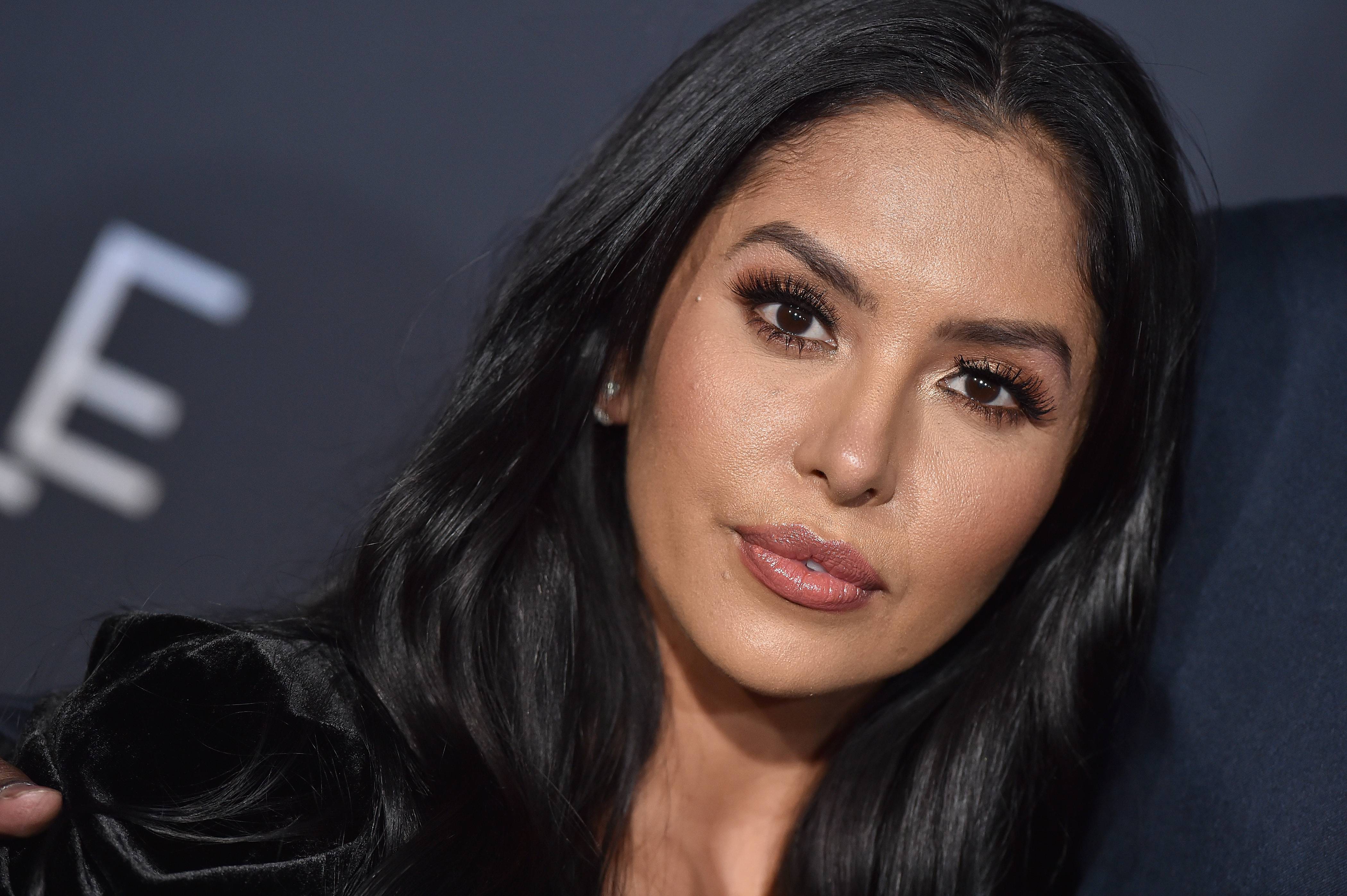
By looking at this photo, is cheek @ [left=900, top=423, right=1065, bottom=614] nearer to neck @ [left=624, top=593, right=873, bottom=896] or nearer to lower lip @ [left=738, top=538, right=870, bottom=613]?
lower lip @ [left=738, top=538, right=870, bottom=613]

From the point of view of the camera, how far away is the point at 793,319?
1.53m

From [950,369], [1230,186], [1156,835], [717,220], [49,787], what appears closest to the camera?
[49,787]

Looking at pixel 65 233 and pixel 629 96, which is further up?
pixel 629 96

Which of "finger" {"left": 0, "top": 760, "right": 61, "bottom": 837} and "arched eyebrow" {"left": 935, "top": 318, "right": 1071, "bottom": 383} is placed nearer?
"finger" {"left": 0, "top": 760, "right": 61, "bottom": 837}

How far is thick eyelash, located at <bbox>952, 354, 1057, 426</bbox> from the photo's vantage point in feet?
5.02

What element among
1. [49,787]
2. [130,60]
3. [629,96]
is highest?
[629,96]

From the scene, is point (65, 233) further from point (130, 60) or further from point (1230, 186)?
point (1230, 186)

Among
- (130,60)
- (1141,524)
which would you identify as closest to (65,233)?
(130,60)

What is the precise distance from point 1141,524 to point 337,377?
1.60 metres

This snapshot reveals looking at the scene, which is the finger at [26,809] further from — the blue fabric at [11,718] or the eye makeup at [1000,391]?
the eye makeup at [1000,391]

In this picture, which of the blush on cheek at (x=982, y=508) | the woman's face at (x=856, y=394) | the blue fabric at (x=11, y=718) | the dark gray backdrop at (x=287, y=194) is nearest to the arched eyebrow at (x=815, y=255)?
the woman's face at (x=856, y=394)

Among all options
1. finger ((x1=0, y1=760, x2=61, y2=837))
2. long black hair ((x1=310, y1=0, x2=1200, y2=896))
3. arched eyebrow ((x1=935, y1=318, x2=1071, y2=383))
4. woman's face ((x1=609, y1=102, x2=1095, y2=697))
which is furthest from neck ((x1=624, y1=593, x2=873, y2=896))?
finger ((x1=0, y1=760, x2=61, y2=837))

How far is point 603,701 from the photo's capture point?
172 centimetres

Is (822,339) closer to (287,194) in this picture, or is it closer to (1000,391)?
(1000,391)
